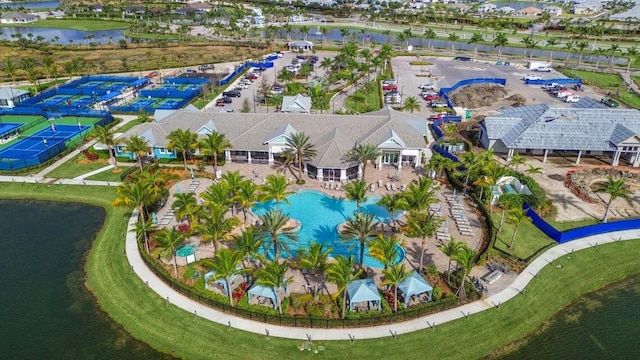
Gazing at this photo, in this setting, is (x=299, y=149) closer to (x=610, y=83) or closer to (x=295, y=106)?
(x=295, y=106)

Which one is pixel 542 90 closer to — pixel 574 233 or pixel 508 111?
pixel 508 111

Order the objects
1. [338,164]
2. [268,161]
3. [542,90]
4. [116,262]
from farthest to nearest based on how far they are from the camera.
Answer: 1. [542,90]
2. [268,161]
3. [338,164]
4. [116,262]

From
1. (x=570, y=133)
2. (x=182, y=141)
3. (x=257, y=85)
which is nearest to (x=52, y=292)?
(x=182, y=141)

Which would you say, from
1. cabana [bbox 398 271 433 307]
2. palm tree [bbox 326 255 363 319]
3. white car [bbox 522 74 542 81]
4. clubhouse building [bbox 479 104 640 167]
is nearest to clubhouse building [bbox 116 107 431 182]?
clubhouse building [bbox 479 104 640 167]

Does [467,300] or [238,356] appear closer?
[238,356]

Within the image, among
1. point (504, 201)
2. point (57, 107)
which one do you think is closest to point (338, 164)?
point (504, 201)

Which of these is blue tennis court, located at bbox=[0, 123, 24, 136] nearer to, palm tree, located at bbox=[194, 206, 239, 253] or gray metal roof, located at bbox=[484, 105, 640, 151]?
palm tree, located at bbox=[194, 206, 239, 253]

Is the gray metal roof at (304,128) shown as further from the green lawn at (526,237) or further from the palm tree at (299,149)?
the green lawn at (526,237)
